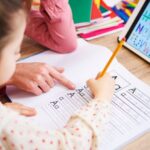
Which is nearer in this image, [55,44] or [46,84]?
[46,84]

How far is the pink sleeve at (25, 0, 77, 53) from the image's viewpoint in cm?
96

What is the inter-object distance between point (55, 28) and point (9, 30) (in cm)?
50

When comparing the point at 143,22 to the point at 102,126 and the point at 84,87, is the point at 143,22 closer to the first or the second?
the point at 84,87

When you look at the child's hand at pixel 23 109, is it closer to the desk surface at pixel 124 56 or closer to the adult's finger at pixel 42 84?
the adult's finger at pixel 42 84

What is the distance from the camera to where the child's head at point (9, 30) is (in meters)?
0.47

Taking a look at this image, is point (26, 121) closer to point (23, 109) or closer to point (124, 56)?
point (23, 109)

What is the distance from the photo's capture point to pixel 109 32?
1025mm

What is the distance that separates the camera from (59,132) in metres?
0.63

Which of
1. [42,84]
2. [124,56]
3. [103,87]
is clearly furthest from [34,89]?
[124,56]

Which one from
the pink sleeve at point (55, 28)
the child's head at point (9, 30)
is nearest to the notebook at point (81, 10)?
the pink sleeve at point (55, 28)

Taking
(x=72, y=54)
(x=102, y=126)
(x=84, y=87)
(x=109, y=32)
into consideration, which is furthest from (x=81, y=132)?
(x=109, y=32)

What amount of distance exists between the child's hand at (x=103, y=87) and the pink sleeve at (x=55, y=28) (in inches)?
8.1

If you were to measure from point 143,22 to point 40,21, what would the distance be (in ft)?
1.05

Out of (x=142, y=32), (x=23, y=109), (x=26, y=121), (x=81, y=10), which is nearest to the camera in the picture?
(x=26, y=121)
